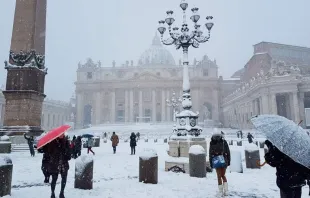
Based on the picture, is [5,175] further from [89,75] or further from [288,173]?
[89,75]

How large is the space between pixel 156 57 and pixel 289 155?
299 feet

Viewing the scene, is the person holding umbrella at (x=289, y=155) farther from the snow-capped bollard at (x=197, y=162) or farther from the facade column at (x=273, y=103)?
the facade column at (x=273, y=103)

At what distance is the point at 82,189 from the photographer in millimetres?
6453

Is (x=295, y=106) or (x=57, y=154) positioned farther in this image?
(x=295, y=106)

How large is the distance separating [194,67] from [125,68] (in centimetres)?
2072

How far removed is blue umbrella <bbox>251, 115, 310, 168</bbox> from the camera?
11.3 ft

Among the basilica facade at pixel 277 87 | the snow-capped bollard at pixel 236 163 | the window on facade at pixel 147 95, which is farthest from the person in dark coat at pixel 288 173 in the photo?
the window on facade at pixel 147 95

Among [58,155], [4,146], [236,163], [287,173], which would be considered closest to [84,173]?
[58,155]

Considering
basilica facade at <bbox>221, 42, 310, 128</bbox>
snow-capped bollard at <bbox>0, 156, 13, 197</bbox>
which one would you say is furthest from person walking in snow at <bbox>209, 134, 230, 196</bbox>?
basilica facade at <bbox>221, 42, 310, 128</bbox>

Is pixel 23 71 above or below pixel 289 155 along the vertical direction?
above

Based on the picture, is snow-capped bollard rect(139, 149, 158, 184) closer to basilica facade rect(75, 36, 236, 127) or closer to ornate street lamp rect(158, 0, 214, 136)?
ornate street lamp rect(158, 0, 214, 136)

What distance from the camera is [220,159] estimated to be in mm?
6070

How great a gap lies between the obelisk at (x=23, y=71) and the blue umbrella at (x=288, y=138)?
529 inches

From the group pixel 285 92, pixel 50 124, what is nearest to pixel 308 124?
pixel 285 92
